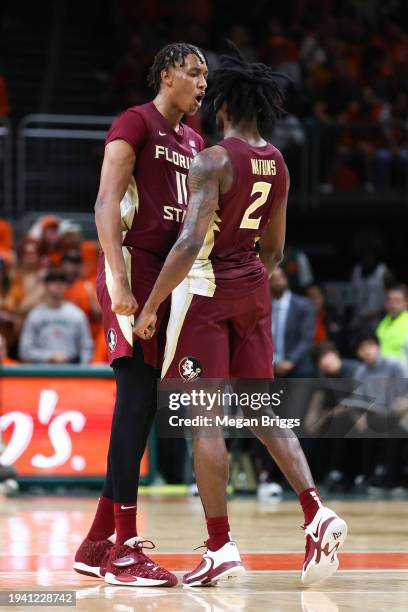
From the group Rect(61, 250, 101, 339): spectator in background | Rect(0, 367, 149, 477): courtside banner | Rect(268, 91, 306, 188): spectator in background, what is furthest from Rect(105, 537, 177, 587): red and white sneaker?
Rect(268, 91, 306, 188): spectator in background

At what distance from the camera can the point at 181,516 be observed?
8484 millimetres

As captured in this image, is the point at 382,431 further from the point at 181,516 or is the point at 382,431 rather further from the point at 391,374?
the point at 181,516

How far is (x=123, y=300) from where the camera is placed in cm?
522

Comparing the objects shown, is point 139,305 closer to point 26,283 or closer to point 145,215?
point 145,215

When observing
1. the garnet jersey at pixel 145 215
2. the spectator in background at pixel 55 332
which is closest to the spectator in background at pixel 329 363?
the spectator in background at pixel 55 332

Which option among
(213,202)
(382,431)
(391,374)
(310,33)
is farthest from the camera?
(310,33)

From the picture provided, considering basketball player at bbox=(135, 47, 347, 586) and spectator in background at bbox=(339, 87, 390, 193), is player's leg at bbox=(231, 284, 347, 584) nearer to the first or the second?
basketball player at bbox=(135, 47, 347, 586)

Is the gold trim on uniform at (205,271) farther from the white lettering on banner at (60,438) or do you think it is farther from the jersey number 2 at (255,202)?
the white lettering on banner at (60,438)

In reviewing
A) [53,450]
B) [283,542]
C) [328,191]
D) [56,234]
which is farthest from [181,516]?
[328,191]

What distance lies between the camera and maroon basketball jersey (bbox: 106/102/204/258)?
544cm

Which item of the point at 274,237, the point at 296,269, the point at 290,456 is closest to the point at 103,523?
the point at 290,456

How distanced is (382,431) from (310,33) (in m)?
9.52

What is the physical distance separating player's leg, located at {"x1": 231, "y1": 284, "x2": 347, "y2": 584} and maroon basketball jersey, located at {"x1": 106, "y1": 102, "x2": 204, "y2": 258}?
1.62 ft

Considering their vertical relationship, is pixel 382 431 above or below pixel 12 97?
below
